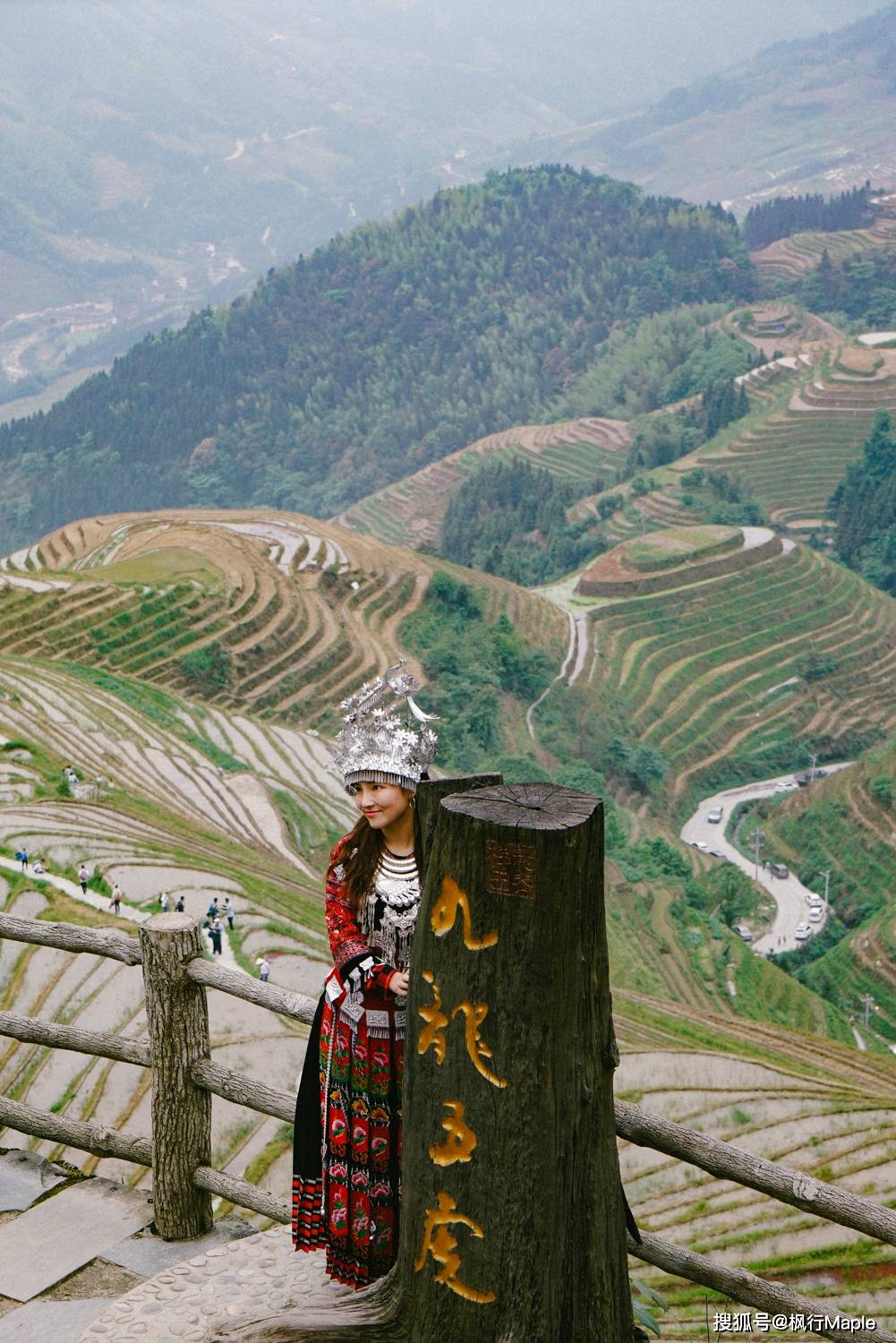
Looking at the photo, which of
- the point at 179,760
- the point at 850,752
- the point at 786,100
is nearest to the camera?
the point at 179,760

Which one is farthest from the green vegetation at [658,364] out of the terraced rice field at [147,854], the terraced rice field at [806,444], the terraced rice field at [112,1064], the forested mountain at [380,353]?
the terraced rice field at [112,1064]

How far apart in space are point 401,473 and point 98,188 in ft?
390

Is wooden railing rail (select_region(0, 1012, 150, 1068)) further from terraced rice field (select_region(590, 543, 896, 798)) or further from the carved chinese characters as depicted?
terraced rice field (select_region(590, 543, 896, 798))

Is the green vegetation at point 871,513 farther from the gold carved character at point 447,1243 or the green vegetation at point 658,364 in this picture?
the gold carved character at point 447,1243

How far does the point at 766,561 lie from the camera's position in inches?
1644

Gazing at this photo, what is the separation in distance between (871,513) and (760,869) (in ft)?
80.1

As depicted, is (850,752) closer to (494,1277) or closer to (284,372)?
(494,1277)

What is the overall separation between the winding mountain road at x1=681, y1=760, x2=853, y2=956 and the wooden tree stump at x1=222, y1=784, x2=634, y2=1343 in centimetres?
2244

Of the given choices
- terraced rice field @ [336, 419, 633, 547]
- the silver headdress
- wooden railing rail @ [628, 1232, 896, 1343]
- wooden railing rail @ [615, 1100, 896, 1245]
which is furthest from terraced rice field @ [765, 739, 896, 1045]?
terraced rice field @ [336, 419, 633, 547]

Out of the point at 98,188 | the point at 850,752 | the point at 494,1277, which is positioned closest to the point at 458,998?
the point at 494,1277

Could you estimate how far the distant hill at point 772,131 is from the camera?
512 feet

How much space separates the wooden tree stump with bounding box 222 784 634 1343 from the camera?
206 centimetres

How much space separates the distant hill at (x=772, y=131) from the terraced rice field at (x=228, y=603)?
126664mm

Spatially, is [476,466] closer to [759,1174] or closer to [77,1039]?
[77,1039]
